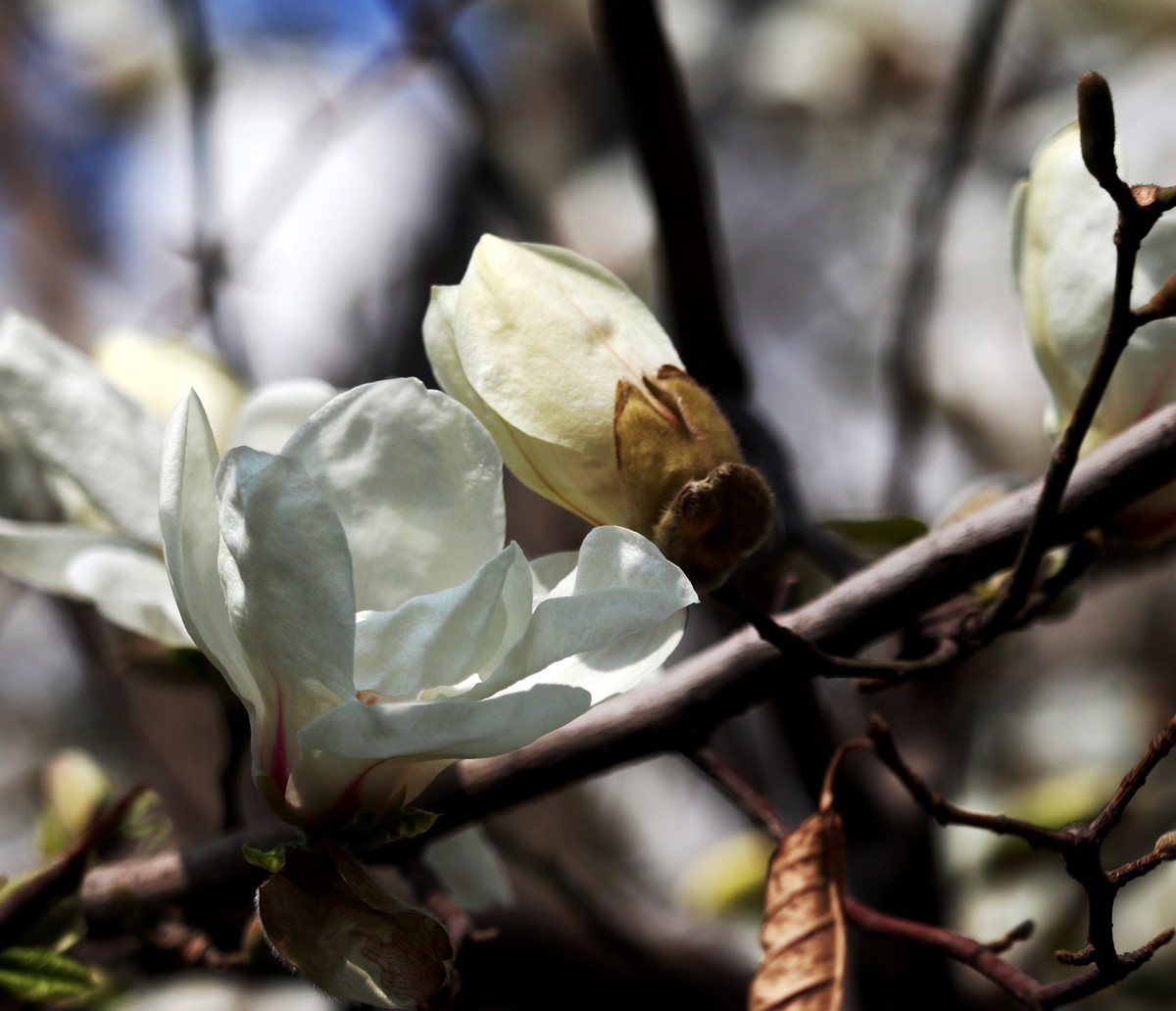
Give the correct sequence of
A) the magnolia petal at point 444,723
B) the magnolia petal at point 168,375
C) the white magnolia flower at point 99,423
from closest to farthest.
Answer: the magnolia petal at point 444,723 → the white magnolia flower at point 99,423 → the magnolia petal at point 168,375

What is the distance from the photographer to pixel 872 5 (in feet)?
6.66

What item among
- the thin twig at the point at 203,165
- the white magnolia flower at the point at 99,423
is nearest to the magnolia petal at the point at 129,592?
the white magnolia flower at the point at 99,423

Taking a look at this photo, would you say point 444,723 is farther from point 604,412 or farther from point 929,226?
point 929,226

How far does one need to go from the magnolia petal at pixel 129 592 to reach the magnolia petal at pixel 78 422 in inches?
1.1

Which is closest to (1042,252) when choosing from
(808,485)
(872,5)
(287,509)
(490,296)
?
(490,296)

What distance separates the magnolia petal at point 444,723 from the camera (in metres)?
0.35

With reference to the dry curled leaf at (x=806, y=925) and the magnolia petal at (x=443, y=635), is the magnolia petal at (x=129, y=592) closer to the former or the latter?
the magnolia petal at (x=443, y=635)

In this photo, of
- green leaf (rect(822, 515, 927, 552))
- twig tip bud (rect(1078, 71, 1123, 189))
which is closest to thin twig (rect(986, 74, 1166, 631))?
twig tip bud (rect(1078, 71, 1123, 189))

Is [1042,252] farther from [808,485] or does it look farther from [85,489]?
→ [808,485]

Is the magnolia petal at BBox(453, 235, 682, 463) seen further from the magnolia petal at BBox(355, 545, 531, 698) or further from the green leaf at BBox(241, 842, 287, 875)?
the green leaf at BBox(241, 842, 287, 875)

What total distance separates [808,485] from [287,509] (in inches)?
65.1

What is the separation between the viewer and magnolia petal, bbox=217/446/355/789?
1.19ft

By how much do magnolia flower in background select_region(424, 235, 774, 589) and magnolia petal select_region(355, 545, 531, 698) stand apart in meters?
0.07

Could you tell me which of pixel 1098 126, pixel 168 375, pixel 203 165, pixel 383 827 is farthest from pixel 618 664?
pixel 203 165
